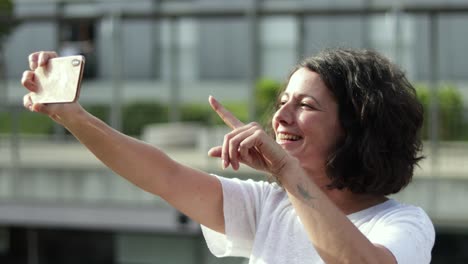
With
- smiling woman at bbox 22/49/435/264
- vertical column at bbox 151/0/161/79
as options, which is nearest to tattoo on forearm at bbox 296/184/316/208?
smiling woman at bbox 22/49/435/264

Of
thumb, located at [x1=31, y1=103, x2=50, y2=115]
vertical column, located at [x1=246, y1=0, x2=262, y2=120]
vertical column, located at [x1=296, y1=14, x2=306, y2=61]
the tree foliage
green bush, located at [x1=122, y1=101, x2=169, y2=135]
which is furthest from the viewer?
the tree foliage

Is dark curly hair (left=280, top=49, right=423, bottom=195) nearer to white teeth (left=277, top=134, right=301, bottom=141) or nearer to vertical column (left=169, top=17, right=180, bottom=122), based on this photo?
white teeth (left=277, top=134, right=301, bottom=141)

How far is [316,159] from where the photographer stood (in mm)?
2305

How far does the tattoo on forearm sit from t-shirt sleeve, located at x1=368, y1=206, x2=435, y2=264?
0.19m

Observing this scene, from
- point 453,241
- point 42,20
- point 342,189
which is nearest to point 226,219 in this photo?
point 342,189

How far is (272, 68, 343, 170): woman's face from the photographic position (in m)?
2.27

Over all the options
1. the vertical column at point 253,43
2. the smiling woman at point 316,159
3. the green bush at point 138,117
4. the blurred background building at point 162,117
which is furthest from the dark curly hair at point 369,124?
the vertical column at point 253,43

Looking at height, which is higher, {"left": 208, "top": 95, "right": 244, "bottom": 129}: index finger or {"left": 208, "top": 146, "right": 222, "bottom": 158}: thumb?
{"left": 208, "top": 95, "right": 244, "bottom": 129}: index finger

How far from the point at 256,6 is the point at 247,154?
7.98 m

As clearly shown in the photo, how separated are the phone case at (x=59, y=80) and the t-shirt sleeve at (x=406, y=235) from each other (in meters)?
0.75

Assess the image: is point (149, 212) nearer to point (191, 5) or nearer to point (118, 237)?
point (118, 237)

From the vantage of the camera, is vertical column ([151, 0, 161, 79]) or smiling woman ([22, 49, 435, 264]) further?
vertical column ([151, 0, 161, 79])

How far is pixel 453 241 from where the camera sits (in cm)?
816

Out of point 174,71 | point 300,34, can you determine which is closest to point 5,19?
point 174,71
